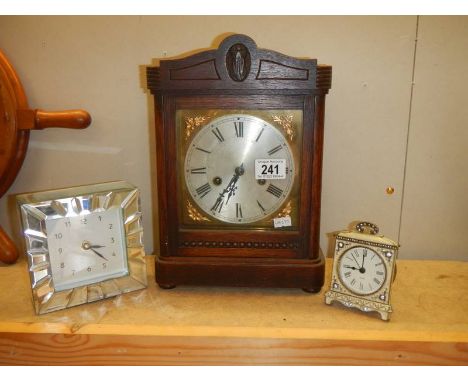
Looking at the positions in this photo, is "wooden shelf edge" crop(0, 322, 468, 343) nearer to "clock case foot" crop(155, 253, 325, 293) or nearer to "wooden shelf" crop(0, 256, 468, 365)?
"wooden shelf" crop(0, 256, 468, 365)

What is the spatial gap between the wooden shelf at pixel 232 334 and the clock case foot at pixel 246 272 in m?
0.04

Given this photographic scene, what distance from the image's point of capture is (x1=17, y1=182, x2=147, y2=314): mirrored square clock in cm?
80

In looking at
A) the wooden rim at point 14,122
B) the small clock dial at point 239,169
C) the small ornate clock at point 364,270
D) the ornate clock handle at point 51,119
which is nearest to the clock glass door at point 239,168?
the small clock dial at point 239,169

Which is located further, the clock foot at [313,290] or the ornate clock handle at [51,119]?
the ornate clock handle at [51,119]

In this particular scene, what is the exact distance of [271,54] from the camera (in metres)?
0.78

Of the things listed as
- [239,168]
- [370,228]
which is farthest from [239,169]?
[370,228]

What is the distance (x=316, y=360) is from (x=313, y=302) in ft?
0.47

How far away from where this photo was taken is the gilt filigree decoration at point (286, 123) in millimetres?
824

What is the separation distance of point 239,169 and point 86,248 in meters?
0.35

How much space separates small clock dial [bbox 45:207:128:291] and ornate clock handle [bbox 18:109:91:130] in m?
0.28

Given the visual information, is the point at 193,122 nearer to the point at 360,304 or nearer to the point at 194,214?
the point at 194,214

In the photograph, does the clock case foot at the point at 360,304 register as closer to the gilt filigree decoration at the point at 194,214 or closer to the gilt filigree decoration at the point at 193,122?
the gilt filigree decoration at the point at 194,214

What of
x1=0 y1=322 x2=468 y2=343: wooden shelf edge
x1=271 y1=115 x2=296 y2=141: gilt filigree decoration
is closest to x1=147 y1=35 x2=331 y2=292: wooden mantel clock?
x1=271 y1=115 x2=296 y2=141: gilt filigree decoration

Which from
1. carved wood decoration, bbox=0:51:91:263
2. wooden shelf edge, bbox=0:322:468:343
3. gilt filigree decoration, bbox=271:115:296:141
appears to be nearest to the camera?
wooden shelf edge, bbox=0:322:468:343
